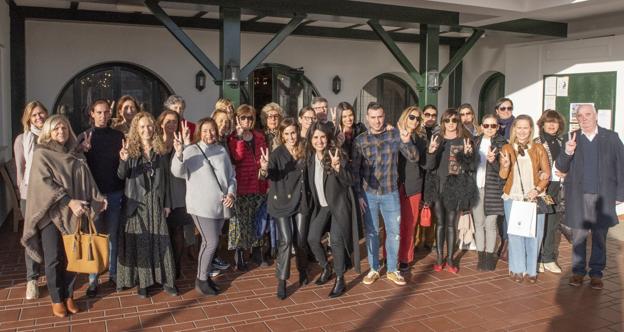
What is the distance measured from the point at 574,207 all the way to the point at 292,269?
2.90m

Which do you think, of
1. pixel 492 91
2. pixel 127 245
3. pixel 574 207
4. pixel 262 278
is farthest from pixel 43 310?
pixel 492 91

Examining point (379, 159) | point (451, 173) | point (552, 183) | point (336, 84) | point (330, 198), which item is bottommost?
point (330, 198)

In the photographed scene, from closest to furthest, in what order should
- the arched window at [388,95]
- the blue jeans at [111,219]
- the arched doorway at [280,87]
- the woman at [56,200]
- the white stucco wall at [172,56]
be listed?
1. the woman at [56,200]
2. the blue jeans at [111,219]
3. the white stucco wall at [172,56]
4. the arched doorway at [280,87]
5. the arched window at [388,95]

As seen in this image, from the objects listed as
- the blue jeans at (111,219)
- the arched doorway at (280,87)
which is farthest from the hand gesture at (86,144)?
the arched doorway at (280,87)

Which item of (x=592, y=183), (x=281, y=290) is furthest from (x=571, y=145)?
(x=281, y=290)

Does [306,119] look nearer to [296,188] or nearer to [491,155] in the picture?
[296,188]

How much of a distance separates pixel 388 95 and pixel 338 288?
821 cm

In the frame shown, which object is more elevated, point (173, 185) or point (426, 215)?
point (173, 185)

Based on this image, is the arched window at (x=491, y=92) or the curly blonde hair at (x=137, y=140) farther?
the arched window at (x=491, y=92)

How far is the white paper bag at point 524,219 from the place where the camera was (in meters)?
5.59

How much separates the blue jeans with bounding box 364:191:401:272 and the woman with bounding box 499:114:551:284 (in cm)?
114

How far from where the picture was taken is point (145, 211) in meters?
5.13

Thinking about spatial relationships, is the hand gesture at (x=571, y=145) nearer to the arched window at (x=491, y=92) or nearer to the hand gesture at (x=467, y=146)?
the hand gesture at (x=467, y=146)

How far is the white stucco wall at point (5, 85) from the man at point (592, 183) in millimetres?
7138
